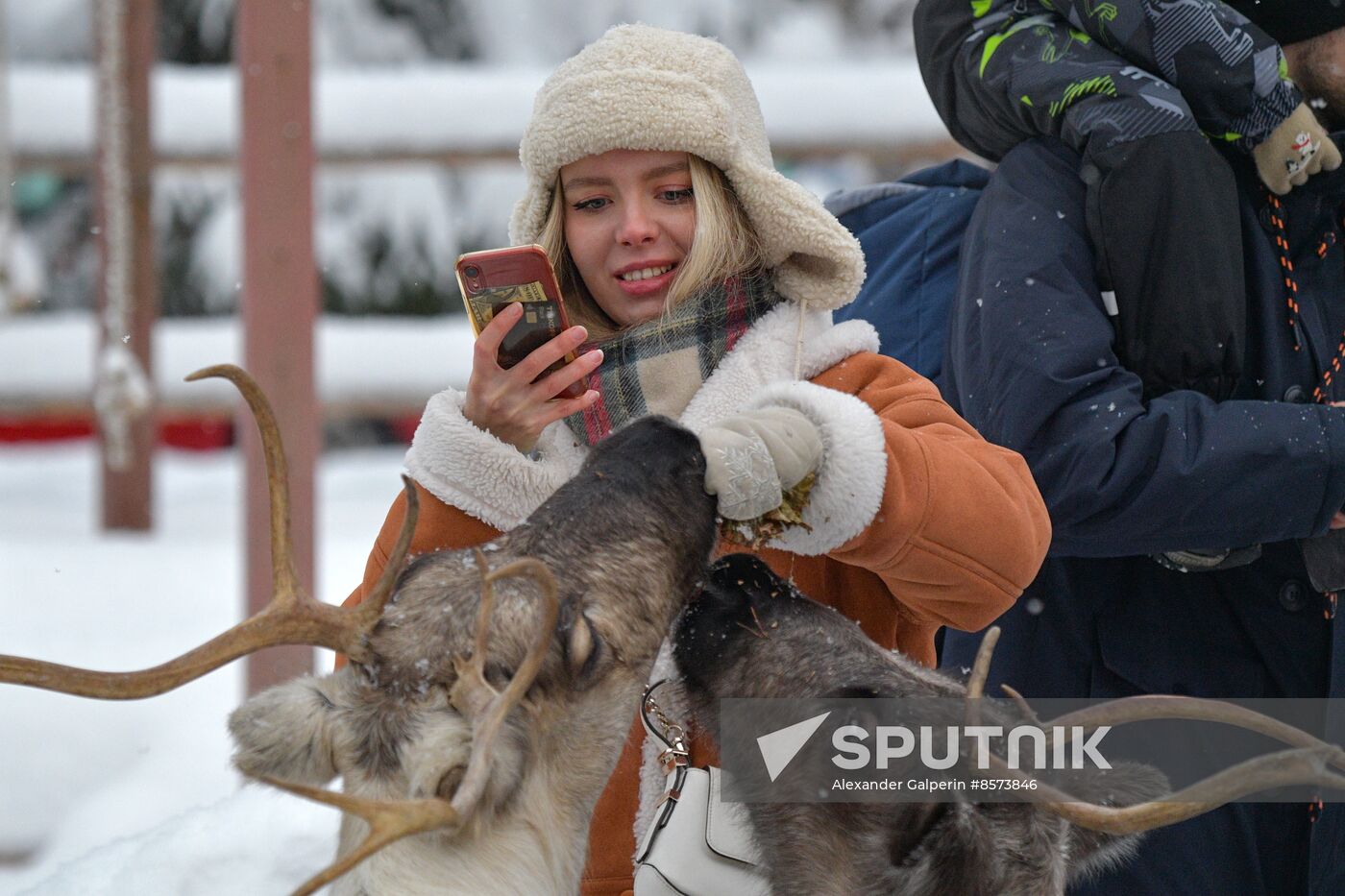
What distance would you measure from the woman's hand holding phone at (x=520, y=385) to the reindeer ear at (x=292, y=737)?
0.47m

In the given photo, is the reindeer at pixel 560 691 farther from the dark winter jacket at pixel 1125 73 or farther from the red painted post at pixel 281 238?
the red painted post at pixel 281 238

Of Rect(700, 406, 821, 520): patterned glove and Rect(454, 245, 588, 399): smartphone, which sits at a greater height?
Rect(454, 245, 588, 399): smartphone

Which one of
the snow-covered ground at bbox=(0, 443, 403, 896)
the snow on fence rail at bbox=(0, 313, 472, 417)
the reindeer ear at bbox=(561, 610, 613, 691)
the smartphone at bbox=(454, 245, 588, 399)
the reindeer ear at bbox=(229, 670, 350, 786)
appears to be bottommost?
the snow-covered ground at bbox=(0, 443, 403, 896)

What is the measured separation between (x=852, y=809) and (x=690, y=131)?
971 mm

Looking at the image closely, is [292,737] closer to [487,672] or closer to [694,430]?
[487,672]

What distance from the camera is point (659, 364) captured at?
2.10 meters

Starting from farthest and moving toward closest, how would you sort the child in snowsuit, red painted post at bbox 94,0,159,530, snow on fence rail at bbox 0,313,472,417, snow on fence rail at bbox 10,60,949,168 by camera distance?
1. snow on fence rail at bbox 0,313,472,417
2. snow on fence rail at bbox 10,60,949,168
3. red painted post at bbox 94,0,159,530
4. the child in snowsuit

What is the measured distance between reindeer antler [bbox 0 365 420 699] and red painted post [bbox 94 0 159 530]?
307 cm

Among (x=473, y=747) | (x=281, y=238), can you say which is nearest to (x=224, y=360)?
(x=281, y=238)

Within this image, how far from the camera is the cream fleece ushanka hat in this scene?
208 cm

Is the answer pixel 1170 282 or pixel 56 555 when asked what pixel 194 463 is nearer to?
pixel 56 555

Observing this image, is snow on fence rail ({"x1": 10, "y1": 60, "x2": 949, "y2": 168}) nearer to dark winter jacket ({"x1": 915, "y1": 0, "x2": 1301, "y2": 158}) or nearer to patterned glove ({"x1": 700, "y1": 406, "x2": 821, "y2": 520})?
dark winter jacket ({"x1": 915, "y1": 0, "x2": 1301, "y2": 158})

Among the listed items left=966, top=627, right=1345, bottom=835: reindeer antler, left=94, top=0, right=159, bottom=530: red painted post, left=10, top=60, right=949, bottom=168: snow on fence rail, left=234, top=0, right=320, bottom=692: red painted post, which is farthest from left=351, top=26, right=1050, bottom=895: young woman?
left=10, top=60, right=949, bottom=168: snow on fence rail

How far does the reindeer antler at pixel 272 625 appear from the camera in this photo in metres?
1.53
